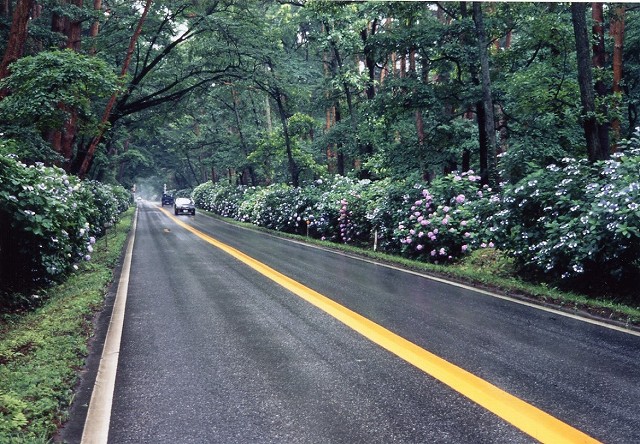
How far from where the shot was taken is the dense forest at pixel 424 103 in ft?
29.5

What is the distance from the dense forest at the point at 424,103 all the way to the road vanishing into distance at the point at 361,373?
250cm

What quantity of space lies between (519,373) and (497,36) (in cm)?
1715

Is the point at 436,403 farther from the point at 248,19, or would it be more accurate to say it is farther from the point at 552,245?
the point at 248,19

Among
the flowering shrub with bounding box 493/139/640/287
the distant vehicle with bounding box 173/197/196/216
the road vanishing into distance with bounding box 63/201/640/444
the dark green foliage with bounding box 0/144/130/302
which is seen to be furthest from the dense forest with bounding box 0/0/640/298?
the distant vehicle with bounding box 173/197/196/216

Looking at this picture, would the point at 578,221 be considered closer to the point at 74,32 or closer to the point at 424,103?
the point at 424,103

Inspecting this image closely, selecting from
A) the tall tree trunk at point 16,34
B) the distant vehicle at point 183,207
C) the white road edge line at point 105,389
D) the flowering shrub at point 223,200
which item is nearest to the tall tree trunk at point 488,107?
the white road edge line at point 105,389

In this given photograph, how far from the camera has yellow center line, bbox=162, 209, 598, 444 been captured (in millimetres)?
3137

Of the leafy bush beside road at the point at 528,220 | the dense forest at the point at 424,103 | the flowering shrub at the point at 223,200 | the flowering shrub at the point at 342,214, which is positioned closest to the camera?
the leafy bush beside road at the point at 528,220

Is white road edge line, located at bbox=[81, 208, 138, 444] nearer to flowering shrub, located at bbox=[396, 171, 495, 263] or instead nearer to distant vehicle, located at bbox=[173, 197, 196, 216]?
flowering shrub, located at bbox=[396, 171, 495, 263]

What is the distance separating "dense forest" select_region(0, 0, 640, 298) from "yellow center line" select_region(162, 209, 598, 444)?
152 inches

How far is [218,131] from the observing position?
163ft

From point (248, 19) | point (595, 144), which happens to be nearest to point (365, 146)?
point (248, 19)

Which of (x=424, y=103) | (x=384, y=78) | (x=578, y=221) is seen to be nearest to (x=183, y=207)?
(x=384, y=78)

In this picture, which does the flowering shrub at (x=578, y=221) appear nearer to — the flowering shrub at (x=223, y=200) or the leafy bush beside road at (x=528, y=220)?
the leafy bush beside road at (x=528, y=220)
